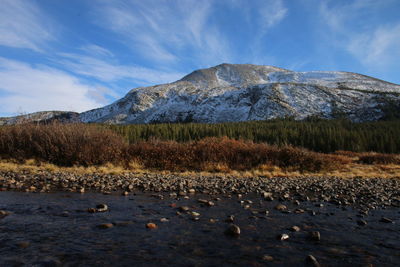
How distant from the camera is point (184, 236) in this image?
5754mm

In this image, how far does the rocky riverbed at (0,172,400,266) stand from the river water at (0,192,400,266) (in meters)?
0.02

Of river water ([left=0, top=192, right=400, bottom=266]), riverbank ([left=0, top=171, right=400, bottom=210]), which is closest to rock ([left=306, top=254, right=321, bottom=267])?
river water ([left=0, top=192, right=400, bottom=266])

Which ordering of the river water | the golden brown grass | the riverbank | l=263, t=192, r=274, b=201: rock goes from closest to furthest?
the river water, l=263, t=192, r=274, b=201: rock, the riverbank, the golden brown grass

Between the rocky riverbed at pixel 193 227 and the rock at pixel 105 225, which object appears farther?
the rock at pixel 105 225

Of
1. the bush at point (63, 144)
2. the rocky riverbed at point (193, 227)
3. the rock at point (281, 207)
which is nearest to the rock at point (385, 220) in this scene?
the rocky riverbed at point (193, 227)

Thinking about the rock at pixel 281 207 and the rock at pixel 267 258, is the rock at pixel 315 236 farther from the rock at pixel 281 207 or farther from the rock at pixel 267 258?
the rock at pixel 281 207

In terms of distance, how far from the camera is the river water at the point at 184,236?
4660mm

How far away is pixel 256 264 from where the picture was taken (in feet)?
14.9

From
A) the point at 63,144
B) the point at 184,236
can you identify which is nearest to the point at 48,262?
the point at 184,236

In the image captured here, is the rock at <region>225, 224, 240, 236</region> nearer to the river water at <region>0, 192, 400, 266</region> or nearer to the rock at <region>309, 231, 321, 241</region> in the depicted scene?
the river water at <region>0, 192, 400, 266</region>

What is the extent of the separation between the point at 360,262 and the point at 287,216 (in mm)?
2865

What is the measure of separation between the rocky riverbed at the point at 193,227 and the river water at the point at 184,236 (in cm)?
2

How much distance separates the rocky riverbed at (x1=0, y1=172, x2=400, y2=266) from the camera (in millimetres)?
4730

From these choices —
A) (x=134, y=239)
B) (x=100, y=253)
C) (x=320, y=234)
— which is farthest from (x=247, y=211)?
(x=100, y=253)
